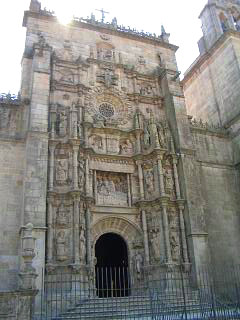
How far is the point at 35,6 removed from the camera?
17734 mm

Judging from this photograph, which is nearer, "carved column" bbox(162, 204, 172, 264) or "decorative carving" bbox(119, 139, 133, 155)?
"carved column" bbox(162, 204, 172, 264)

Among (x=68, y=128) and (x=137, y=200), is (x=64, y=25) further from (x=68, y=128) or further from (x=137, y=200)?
(x=137, y=200)

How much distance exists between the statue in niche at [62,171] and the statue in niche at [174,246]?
4750 millimetres

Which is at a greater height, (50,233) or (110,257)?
(50,233)

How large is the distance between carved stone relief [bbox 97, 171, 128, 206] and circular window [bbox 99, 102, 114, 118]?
2979 millimetres

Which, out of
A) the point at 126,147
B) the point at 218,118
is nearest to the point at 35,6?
the point at 126,147

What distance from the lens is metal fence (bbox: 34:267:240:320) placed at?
1014 cm

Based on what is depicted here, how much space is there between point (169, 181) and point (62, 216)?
191 inches

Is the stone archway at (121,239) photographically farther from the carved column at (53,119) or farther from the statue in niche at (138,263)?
the carved column at (53,119)

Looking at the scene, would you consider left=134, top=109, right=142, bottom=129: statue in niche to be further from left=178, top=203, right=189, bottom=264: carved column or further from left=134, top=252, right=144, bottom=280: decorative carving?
left=134, top=252, right=144, bottom=280: decorative carving

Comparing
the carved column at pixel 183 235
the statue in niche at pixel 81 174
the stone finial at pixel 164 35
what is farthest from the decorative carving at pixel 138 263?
the stone finial at pixel 164 35

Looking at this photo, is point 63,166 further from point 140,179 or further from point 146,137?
point 146,137

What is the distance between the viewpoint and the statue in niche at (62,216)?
13.3 metres

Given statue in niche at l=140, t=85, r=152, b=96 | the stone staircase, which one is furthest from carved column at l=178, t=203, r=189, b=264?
statue in niche at l=140, t=85, r=152, b=96
